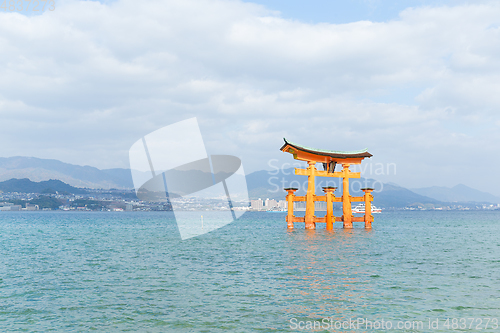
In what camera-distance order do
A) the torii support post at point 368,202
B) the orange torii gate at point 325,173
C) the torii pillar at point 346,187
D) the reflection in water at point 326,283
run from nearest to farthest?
the reflection in water at point 326,283, the orange torii gate at point 325,173, the torii pillar at point 346,187, the torii support post at point 368,202

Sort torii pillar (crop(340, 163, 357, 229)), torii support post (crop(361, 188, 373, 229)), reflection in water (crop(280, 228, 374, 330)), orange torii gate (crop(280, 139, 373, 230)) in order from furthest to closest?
torii support post (crop(361, 188, 373, 229)) < torii pillar (crop(340, 163, 357, 229)) < orange torii gate (crop(280, 139, 373, 230)) < reflection in water (crop(280, 228, 374, 330))

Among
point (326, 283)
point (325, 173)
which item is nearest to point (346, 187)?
point (325, 173)

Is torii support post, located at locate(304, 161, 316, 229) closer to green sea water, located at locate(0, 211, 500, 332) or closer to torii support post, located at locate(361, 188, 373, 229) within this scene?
torii support post, located at locate(361, 188, 373, 229)

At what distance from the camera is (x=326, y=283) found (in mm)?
17953

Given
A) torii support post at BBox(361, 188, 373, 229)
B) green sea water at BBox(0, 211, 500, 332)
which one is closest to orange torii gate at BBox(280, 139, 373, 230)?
torii support post at BBox(361, 188, 373, 229)

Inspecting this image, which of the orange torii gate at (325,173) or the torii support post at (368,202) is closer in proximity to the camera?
the orange torii gate at (325,173)

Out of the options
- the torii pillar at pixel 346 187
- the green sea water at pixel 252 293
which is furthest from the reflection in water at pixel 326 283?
the torii pillar at pixel 346 187

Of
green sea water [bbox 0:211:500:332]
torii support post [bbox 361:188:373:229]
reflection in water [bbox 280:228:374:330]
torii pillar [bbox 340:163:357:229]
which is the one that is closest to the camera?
green sea water [bbox 0:211:500:332]

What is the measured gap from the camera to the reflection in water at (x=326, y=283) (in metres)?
13.6

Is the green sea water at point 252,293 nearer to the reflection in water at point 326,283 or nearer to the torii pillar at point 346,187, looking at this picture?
the reflection in water at point 326,283

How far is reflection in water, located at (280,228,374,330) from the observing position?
44.7ft

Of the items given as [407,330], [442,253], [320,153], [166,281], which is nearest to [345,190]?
[320,153]

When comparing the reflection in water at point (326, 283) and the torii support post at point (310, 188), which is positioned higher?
the torii support post at point (310, 188)

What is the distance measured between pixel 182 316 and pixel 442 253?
24.2 meters
